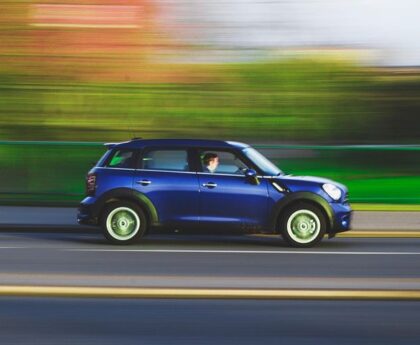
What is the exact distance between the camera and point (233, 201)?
1195 centimetres

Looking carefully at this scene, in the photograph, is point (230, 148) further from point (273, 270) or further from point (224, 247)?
point (273, 270)

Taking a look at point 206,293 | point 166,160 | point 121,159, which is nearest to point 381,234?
point 166,160

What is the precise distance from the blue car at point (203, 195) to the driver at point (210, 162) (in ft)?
0.04

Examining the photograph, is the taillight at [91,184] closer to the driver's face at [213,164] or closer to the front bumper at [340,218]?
the driver's face at [213,164]

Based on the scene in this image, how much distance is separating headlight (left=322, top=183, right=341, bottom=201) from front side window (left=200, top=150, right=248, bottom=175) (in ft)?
3.48

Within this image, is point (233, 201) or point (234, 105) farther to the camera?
point (234, 105)

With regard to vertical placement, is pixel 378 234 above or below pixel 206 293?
above

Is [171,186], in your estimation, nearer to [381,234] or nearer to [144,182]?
[144,182]

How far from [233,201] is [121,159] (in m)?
1.61

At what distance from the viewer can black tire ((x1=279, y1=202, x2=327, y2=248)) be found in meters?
12.0

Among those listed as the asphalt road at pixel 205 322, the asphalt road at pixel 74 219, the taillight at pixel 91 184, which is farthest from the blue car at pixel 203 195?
the asphalt road at pixel 205 322

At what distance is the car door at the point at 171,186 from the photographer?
12.0 m

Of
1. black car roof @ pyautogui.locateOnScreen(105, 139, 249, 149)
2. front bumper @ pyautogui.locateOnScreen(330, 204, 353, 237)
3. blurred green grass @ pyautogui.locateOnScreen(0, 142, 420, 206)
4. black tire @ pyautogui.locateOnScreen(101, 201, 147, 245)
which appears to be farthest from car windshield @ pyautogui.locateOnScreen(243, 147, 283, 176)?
blurred green grass @ pyautogui.locateOnScreen(0, 142, 420, 206)

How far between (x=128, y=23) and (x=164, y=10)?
949 mm
